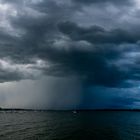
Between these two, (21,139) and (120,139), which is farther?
(120,139)

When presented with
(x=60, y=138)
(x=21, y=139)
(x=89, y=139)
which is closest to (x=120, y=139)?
(x=89, y=139)

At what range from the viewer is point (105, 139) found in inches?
2975

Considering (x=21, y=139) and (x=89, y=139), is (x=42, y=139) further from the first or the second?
(x=89, y=139)

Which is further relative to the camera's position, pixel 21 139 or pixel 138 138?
pixel 138 138

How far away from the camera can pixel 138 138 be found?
83500mm

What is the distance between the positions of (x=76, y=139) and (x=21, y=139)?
17568 mm

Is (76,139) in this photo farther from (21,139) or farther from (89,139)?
(21,139)

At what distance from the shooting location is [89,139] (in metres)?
73.8

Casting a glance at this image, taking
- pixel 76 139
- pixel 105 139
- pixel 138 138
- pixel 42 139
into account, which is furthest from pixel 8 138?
pixel 138 138

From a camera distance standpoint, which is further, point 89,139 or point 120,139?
point 120,139

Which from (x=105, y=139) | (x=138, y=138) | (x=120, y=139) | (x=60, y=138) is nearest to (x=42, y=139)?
(x=60, y=138)

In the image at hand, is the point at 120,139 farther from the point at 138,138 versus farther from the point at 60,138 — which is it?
the point at 60,138

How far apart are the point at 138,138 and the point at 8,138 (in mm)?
45910

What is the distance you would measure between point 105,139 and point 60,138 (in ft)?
48.9
